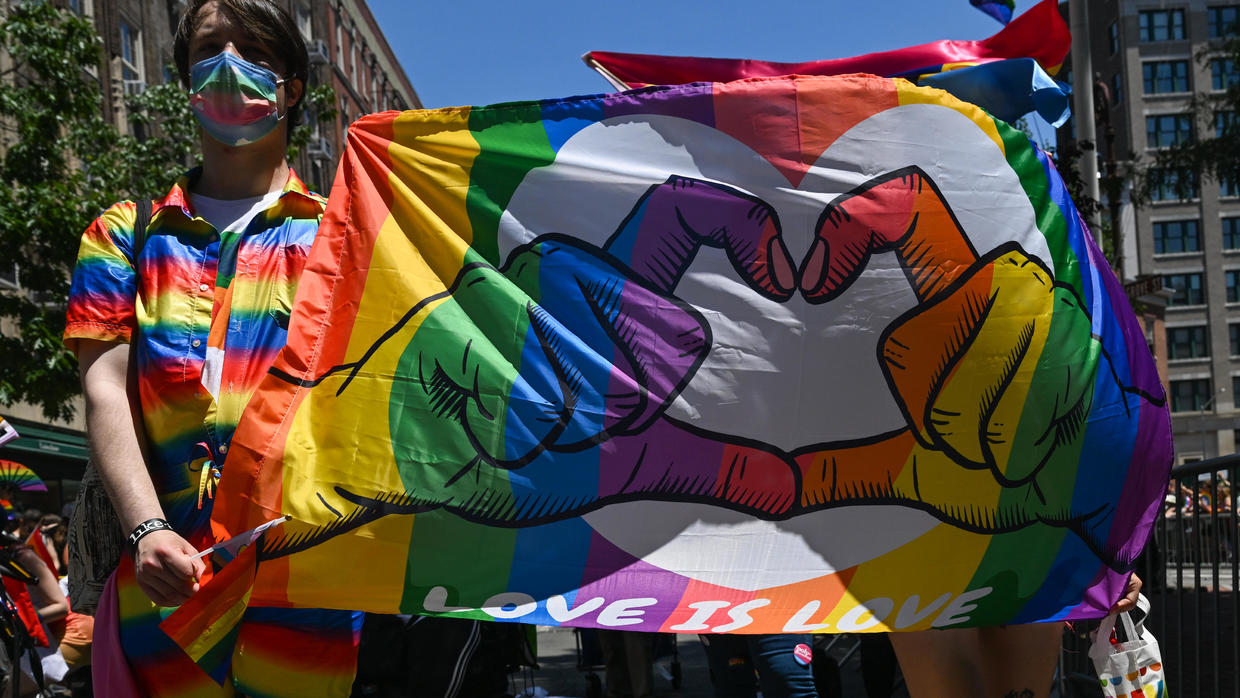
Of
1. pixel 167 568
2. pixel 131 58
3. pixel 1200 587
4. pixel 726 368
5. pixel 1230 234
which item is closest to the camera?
pixel 167 568

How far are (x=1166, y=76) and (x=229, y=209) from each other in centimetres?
8115

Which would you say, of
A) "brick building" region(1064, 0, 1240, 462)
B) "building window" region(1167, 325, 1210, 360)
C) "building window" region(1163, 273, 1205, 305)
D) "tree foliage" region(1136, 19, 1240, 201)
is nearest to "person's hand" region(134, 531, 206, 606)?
"tree foliage" region(1136, 19, 1240, 201)

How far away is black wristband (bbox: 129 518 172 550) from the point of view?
2.50 meters

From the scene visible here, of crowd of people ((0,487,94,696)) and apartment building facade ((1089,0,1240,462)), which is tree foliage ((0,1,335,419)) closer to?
crowd of people ((0,487,94,696))

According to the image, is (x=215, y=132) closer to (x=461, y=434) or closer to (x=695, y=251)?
(x=461, y=434)

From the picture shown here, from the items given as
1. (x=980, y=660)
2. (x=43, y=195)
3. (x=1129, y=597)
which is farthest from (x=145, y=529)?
(x=43, y=195)

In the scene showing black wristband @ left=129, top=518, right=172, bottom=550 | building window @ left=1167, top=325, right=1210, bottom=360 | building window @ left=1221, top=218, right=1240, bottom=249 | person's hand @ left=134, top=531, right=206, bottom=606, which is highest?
black wristband @ left=129, top=518, right=172, bottom=550

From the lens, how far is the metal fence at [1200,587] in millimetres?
5023

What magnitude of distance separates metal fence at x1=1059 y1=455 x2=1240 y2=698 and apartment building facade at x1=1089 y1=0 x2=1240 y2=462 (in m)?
73.6

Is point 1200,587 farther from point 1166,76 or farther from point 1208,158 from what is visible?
point 1166,76

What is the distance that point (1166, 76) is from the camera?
7462 centimetres

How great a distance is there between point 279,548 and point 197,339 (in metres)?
0.50

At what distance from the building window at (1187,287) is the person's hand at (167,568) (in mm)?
79015

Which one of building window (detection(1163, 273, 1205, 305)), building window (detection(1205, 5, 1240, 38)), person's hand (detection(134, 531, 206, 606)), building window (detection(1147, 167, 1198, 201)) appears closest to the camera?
person's hand (detection(134, 531, 206, 606))
